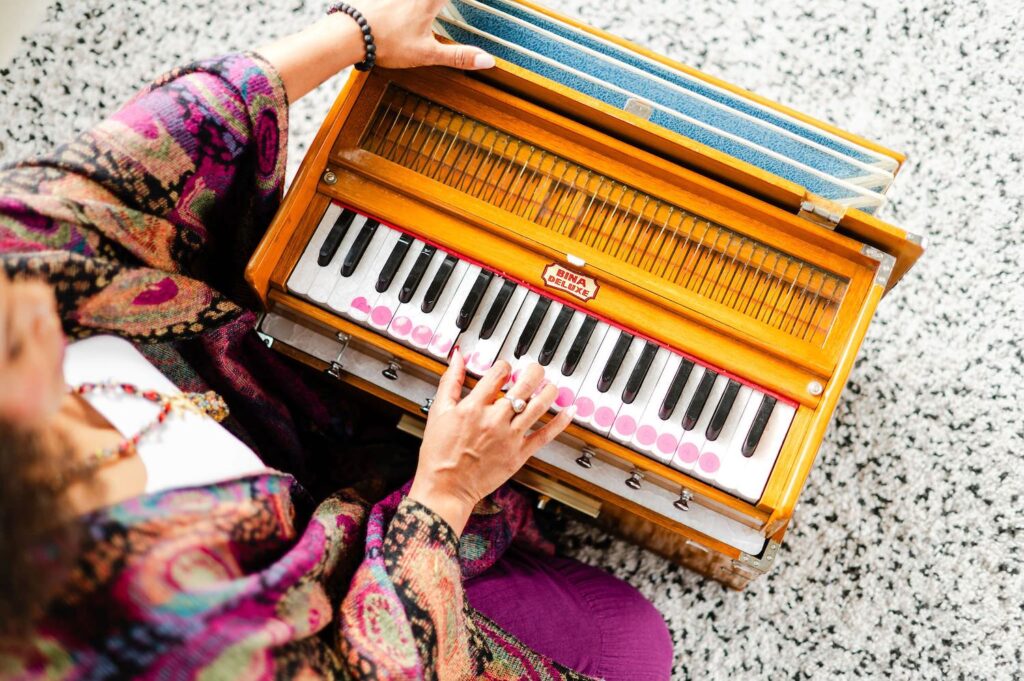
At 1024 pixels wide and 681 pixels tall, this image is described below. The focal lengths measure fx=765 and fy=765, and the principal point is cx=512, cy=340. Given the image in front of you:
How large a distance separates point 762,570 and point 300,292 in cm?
88

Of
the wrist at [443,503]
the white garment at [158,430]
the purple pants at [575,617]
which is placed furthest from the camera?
the purple pants at [575,617]

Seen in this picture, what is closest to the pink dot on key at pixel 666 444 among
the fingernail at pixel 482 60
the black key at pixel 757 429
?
the black key at pixel 757 429

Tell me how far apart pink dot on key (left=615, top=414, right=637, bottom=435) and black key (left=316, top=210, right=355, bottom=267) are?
53 cm

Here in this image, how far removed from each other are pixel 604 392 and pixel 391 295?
0.37 metres

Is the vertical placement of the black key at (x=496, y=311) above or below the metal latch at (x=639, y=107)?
below

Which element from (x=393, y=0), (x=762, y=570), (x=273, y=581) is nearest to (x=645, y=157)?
(x=393, y=0)

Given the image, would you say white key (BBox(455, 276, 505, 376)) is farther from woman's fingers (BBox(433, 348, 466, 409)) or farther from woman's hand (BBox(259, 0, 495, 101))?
woman's hand (BBox(259, 0, 495, 101))

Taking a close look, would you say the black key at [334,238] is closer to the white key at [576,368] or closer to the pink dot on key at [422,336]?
the pink dot on key at [422,336]

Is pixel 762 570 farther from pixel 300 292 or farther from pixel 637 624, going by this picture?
pixel 300 292

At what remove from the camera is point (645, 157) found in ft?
4.01

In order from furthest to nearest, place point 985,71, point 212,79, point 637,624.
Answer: point 985,71, point 637,624, point 212,79

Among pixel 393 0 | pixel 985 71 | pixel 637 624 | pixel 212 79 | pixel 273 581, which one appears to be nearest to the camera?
pixel 273 581

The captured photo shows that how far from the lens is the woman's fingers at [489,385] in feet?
3.69

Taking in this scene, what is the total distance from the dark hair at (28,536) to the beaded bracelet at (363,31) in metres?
0.77
